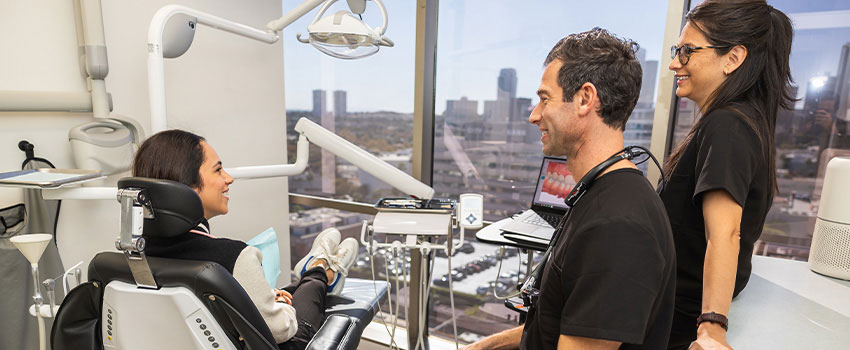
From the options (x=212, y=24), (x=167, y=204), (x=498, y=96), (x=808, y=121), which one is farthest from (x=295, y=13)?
(x=808, y=121)

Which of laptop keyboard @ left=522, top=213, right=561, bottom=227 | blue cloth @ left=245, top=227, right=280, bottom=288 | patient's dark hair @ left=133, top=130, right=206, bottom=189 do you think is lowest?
blue cloth @ left=245, top=227, right=280, bottom=288

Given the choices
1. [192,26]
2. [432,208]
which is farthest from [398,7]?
[432,208]

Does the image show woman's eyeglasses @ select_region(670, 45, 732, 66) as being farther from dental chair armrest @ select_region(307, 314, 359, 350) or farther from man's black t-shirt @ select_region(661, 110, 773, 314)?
dental chair armrest @ select_region(307, 314, 359, 350)

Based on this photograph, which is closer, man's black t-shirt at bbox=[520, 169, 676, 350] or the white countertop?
man's black t-shirt at bbox=[520, 169, 676, 350]

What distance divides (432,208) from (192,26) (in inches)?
46.0

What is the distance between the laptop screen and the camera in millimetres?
1845

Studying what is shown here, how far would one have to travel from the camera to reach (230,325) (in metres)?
0.98

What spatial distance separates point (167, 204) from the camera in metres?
0.86

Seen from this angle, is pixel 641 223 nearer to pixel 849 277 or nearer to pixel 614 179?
pixel 614 179

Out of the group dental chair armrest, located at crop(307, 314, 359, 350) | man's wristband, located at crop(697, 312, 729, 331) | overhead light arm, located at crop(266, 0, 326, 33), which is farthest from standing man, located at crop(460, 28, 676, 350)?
overhead light arm, located at crop(266, 0, 326, 33)

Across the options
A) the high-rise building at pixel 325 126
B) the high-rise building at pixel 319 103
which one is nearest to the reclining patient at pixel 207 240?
the high-rise building at pixel 325 126

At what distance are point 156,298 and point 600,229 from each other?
91 cm

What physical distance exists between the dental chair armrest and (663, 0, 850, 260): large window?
56.6 inches

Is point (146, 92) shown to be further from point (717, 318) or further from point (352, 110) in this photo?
point (717, 318)
